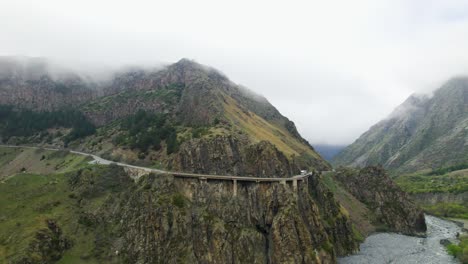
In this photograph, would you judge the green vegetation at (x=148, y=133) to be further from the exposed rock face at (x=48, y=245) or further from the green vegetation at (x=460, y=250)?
the green vegetation at (x=460, y=250)

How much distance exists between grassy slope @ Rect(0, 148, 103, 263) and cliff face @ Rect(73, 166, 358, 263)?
5.05m

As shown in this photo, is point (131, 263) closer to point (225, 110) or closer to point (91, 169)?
point (91, 169)

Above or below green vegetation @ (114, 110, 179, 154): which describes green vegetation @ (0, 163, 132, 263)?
below

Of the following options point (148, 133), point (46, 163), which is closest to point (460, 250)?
point (148, 133)

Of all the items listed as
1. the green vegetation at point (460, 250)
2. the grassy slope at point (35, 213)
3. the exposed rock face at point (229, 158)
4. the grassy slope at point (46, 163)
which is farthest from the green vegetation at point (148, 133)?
the green vegetation at point (460, 250)

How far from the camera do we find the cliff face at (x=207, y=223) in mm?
107406

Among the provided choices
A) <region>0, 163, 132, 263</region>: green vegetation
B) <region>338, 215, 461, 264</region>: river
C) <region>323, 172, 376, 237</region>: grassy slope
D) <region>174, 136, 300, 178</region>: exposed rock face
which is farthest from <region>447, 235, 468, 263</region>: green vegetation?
<region>0, 163, 132, 263</region>: green vegetation

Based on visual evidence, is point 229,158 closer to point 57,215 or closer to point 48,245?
point 57,215

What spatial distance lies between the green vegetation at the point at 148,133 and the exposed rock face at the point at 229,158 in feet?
58.5

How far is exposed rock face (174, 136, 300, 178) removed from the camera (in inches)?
5123

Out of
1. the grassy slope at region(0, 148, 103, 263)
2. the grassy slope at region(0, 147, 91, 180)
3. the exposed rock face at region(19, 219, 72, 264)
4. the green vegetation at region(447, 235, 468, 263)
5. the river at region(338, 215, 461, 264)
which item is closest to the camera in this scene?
the exposed rock face at region(19, 219, 72, 264)

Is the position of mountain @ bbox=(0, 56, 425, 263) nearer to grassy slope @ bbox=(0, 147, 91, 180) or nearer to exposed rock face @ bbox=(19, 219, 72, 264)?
exposed rock face @ bbox=(19, 219, 72, 264)

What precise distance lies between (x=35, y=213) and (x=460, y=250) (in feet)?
445

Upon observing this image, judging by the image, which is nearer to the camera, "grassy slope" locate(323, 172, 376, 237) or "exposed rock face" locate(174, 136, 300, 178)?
"exposed rock face" locate(174, 136, 300, 178)
